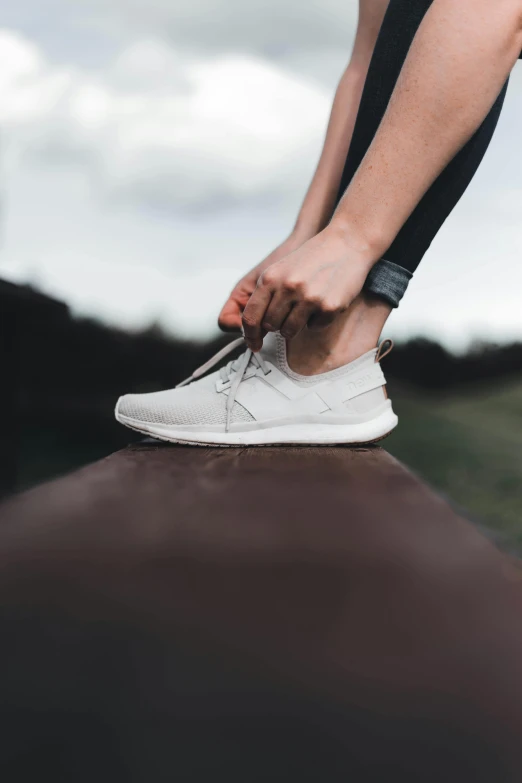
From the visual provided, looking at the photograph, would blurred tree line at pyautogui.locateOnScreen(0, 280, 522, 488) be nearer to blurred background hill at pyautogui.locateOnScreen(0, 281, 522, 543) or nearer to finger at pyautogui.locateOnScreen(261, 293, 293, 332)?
blurred background hill at pyautogui.locateOnScreen(0, 281, 522, 543)

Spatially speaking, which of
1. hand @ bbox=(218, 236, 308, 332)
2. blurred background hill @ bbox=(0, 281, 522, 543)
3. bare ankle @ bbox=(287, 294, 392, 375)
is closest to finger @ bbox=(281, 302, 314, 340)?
bare ankle @ bbox=(287, 294, 392, 375)

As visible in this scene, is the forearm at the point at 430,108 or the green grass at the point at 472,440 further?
the green grass at the point at 472,440

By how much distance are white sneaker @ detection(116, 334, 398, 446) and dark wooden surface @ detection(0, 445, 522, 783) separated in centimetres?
41

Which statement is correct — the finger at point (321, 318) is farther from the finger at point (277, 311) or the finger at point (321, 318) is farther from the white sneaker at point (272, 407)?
the white sneaker at point (272, 407)

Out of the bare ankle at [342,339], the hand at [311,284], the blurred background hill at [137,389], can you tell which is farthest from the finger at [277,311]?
the blurred background hill at [137,389]

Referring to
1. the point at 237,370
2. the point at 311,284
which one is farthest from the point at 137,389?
the point at 311,284

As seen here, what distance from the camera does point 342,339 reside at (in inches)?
33.2

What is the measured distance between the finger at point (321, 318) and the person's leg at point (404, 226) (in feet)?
0.40

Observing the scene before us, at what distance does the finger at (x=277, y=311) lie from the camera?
68 centimetres

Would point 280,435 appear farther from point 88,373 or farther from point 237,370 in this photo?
point 88,373

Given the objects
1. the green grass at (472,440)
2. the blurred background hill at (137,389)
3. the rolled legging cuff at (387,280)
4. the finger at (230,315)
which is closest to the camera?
the rolled legging cuff at (387,280)

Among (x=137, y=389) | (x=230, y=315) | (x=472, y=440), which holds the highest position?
(x=137, y=389)

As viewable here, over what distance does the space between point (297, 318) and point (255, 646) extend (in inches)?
19.0

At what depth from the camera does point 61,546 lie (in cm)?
35
